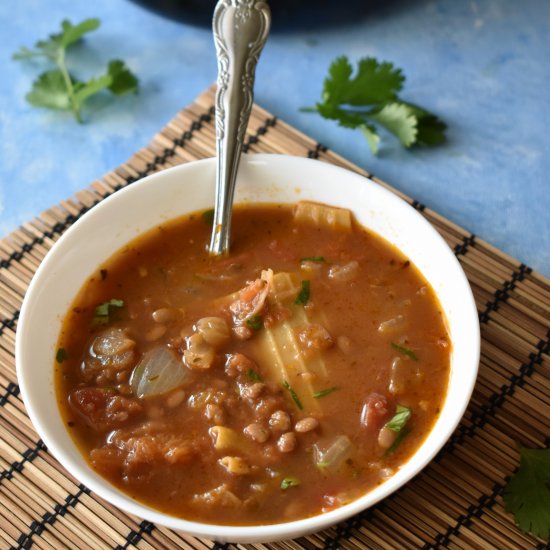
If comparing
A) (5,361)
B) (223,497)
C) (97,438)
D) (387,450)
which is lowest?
(5,361)

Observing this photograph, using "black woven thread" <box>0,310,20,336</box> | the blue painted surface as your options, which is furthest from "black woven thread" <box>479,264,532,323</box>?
"black woven thread" <box>0,310,20,336</box>

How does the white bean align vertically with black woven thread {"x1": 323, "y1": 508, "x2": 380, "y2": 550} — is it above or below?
above

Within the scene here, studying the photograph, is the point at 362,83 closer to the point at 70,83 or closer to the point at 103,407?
the point at 70,83

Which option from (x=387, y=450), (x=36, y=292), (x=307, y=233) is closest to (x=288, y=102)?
(x=307, y=233)

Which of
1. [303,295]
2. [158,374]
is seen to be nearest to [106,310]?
[158,374]

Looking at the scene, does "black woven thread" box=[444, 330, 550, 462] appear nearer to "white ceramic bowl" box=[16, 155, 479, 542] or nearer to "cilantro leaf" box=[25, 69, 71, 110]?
"white ceramic bowl" box=[16, 155, 479, 542]

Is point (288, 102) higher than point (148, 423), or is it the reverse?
point (288, 102)

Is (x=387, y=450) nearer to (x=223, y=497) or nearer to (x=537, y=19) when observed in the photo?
(x=223, y=497)
